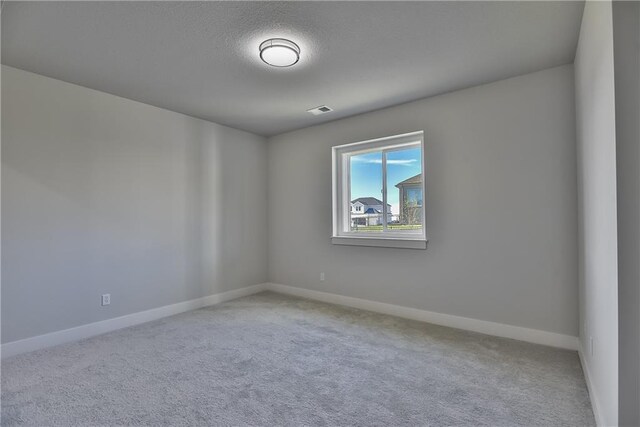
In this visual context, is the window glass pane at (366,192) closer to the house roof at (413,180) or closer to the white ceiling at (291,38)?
the house roof at (413,180)

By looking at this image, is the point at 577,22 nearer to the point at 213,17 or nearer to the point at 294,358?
the point at 213,17

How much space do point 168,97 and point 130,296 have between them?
2.22 m

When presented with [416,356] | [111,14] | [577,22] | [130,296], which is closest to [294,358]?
[416,356]

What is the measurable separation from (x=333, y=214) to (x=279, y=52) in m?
2.35

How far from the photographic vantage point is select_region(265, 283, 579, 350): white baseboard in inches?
106

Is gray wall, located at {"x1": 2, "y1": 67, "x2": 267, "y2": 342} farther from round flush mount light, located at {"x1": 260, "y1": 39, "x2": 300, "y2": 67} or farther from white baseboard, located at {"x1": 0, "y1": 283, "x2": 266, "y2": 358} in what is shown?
round flush mount light, located at {"x1": 260, "y1": 39, "x2": 300, "y2": 67}

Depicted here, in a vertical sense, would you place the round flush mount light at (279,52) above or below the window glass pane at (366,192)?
above

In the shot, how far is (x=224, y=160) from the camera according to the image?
442 centimetres

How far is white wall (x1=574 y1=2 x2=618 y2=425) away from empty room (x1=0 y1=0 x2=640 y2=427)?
3 cm

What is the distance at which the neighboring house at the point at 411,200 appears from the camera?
361cm

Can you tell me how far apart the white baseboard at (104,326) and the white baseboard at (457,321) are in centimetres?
Answer: 130

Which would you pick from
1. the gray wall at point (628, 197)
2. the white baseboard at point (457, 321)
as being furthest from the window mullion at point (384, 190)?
the gray wall at point (628, 197)

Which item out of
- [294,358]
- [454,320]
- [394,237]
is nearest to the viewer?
[294,358]

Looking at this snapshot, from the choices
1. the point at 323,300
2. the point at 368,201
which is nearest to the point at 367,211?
the point at 368,201
